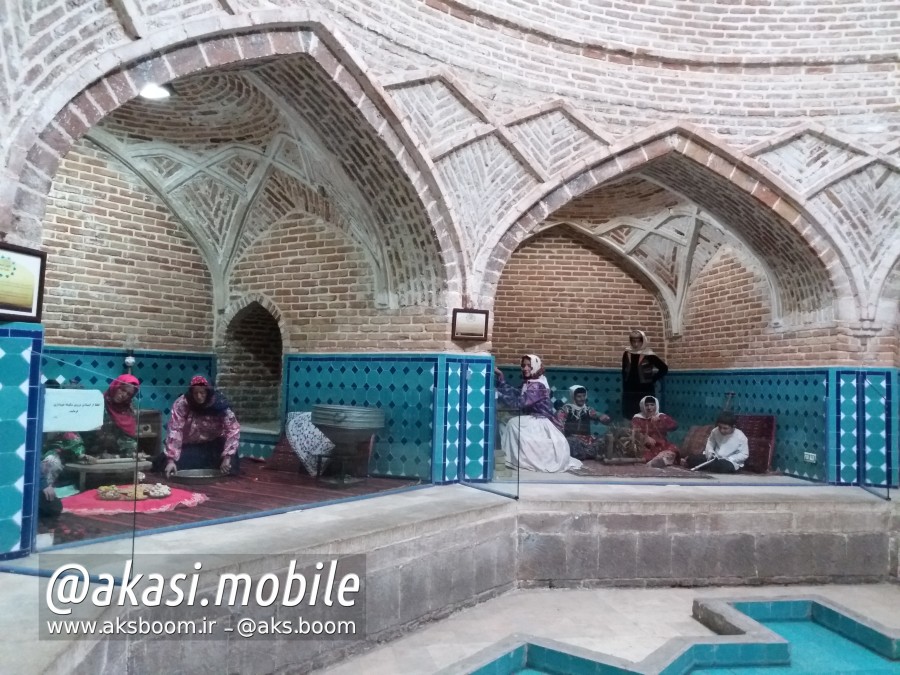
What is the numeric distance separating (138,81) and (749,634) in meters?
4.34

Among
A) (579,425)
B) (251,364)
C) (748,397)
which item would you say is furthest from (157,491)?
(748,397)

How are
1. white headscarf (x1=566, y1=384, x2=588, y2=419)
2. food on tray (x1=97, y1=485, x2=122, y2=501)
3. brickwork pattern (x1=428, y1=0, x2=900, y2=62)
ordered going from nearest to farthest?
food on tray (x1=97, y1=485, x2=122, y2=501), brickwork pattern (x1=428, y1=0, x2=900, y2=62), white headscarf (x1=566, y1=384, x2=588, y2=419)

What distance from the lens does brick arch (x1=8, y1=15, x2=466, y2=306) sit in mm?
3346

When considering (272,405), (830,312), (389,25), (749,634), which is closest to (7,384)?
(389,25)

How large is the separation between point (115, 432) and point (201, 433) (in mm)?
2096

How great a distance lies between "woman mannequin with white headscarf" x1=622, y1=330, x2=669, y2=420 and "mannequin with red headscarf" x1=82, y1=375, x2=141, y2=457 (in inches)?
235

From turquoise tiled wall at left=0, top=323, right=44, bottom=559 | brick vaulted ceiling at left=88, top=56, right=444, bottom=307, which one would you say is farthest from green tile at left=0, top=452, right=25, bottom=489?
brick vaulted ceiling at left=88, top=56, right=444, bottom=307

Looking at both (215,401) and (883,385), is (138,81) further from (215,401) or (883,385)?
(883,385)

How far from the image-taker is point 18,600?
2559mm

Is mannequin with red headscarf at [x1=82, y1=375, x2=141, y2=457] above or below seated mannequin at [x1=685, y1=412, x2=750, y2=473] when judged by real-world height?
above

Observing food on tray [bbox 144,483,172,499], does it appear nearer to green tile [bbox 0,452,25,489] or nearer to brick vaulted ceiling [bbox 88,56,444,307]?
green tile [bbox 0,452,25,489]

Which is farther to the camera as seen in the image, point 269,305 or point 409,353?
point 269,305

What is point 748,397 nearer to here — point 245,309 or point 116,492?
point 245,309

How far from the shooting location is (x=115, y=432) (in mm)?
3316
